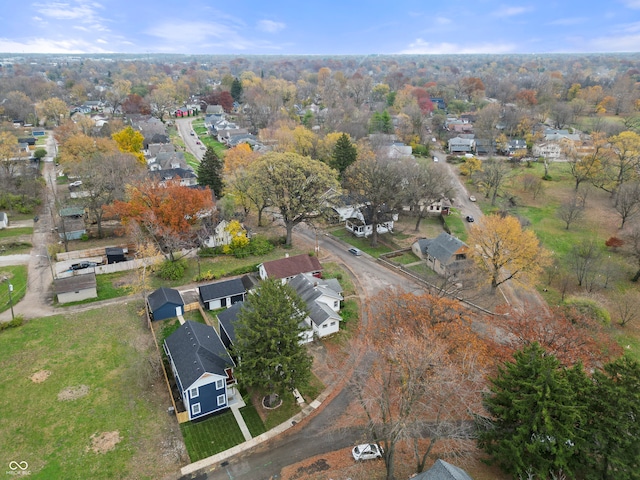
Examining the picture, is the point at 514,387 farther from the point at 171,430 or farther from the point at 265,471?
the point at 171,430

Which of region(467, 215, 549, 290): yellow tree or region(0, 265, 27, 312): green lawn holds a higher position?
region(467, 215, 549, 290): yellow tree

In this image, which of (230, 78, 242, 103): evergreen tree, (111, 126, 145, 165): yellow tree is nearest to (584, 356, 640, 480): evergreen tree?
(111, 126, 145, 165): yellow tree

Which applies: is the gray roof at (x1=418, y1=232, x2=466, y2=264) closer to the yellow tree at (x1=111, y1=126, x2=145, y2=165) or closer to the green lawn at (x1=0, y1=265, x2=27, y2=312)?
the green lawn at (x1=0, y1=265, x2=27, y2=312)

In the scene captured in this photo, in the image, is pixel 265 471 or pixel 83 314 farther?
pixel 83 314

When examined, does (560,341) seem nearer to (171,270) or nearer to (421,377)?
(421,377)

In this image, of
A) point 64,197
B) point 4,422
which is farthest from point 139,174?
point 4,422

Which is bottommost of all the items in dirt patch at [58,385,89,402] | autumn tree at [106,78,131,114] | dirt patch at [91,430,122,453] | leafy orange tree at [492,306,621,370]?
dirt patch at [91,430,122,453]

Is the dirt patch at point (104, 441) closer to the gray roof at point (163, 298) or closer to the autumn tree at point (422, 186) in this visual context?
the gray roof at point (163, 298)
